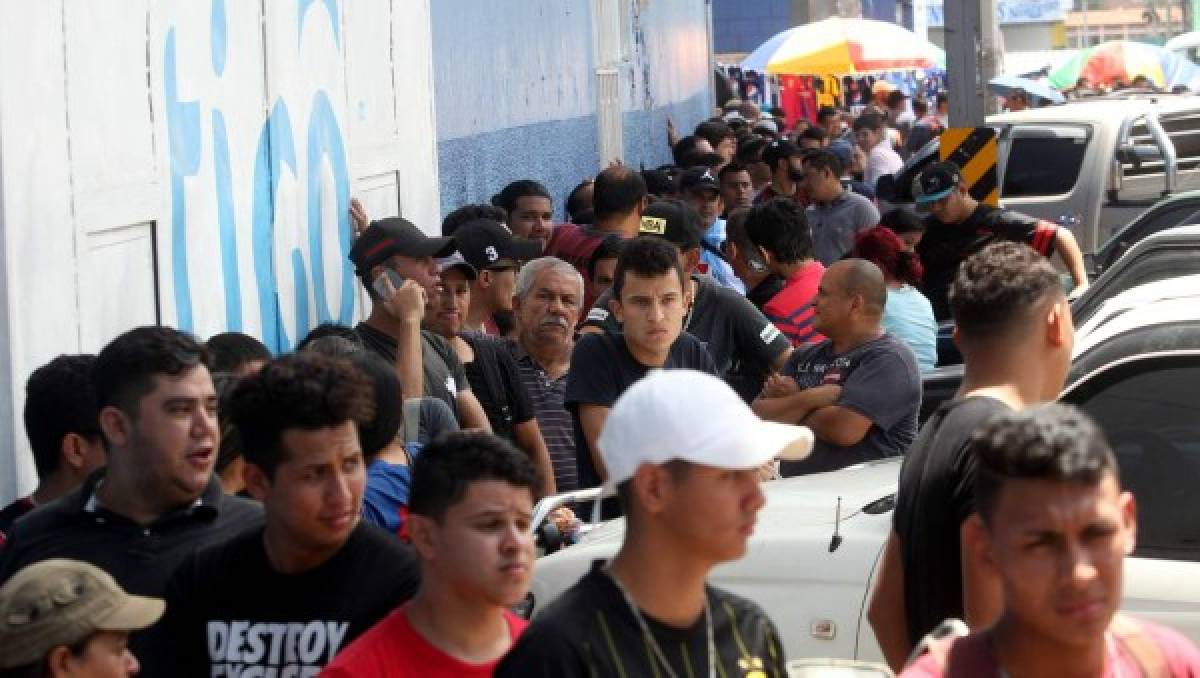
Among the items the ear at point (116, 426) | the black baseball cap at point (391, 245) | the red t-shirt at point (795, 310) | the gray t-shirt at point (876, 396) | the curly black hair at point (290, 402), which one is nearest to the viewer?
the curly black hair at point (290, 402)

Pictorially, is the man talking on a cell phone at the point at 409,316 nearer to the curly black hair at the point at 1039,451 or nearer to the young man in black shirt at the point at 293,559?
the young man in black shirt at the point at 293,559

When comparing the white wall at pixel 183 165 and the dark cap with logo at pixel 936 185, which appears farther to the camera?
the dark cap with logo at pixel 936 185

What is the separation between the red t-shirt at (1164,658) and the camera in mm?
3674

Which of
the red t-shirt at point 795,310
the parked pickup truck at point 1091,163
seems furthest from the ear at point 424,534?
the parked pickup truck at point 1091,163

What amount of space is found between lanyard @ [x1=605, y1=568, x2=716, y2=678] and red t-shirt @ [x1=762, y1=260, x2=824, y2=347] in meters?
6.38

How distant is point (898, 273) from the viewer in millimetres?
10406

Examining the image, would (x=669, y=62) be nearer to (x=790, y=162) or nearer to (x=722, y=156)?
(x=722, y=156)

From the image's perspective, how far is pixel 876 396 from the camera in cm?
783

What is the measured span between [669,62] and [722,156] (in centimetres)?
847

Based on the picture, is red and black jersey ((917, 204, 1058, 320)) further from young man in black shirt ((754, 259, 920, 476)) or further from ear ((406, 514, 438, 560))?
ear ((406, 514, 438, 560))

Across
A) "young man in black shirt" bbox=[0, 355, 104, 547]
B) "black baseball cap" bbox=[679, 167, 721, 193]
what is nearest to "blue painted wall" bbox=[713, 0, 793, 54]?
"black baseball cap" bbox=[679, 167, 721, 193]

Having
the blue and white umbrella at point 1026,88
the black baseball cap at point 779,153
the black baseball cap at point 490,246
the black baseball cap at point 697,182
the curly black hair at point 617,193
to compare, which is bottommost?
the black baseball cap at point 490,246

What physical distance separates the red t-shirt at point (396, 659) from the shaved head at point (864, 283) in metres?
4.20

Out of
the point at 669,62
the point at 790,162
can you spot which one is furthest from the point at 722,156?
the point at 669,62
